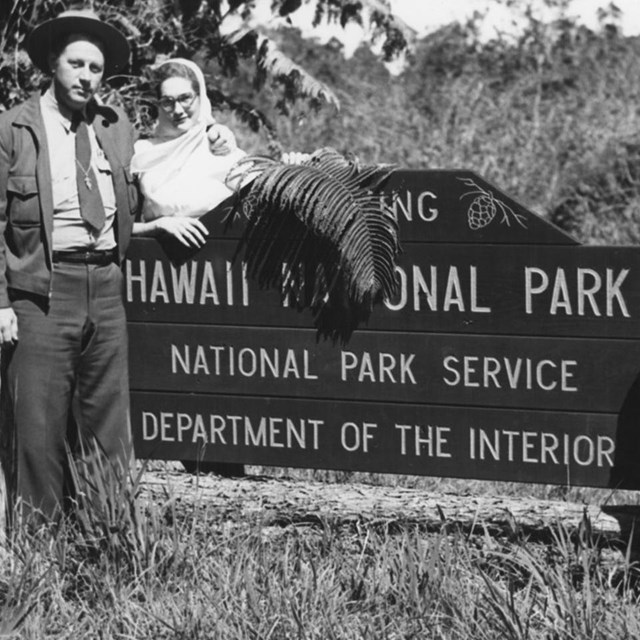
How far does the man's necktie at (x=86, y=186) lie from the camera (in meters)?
3.88

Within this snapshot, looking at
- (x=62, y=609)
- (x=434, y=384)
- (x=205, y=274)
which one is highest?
(x=205, y=274)

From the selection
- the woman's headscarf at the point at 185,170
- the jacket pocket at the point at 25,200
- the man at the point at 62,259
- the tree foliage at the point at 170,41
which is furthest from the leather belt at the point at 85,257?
the tree foliage at the point at 170,41

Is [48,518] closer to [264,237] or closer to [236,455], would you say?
[236,455]

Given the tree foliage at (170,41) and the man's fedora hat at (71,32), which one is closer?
the man's fedora hat at (71,32)

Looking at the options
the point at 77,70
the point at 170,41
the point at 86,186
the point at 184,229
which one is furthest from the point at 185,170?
the point at 170,41

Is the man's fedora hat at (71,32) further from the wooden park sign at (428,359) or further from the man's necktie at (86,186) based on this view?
the wooden park sign at (428,359)

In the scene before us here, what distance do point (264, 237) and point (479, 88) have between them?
931 centimetres

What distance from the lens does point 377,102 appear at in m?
13.7

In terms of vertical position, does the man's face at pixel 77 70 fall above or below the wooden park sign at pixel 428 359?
above

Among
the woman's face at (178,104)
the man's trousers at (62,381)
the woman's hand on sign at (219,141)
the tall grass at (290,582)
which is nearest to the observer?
the tall grass at (290,582)

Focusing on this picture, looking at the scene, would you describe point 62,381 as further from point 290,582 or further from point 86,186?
point 290,582

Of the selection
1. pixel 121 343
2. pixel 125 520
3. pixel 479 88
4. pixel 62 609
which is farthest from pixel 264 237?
pixel 479 88

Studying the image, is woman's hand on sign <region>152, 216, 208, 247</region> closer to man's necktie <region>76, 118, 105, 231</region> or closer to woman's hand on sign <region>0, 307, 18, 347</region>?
man's necktie <region>76, 118, 105, 231</region>

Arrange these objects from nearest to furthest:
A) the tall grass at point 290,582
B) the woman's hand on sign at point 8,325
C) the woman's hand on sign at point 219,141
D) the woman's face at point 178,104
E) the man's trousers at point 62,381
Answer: the tall grass at point 290,582 < the woman's hand on sign at point 8,325 < the man's trousers at point 62,381 < the woman's face at point 178,104 < the woman's hand on sign at point 219,141
